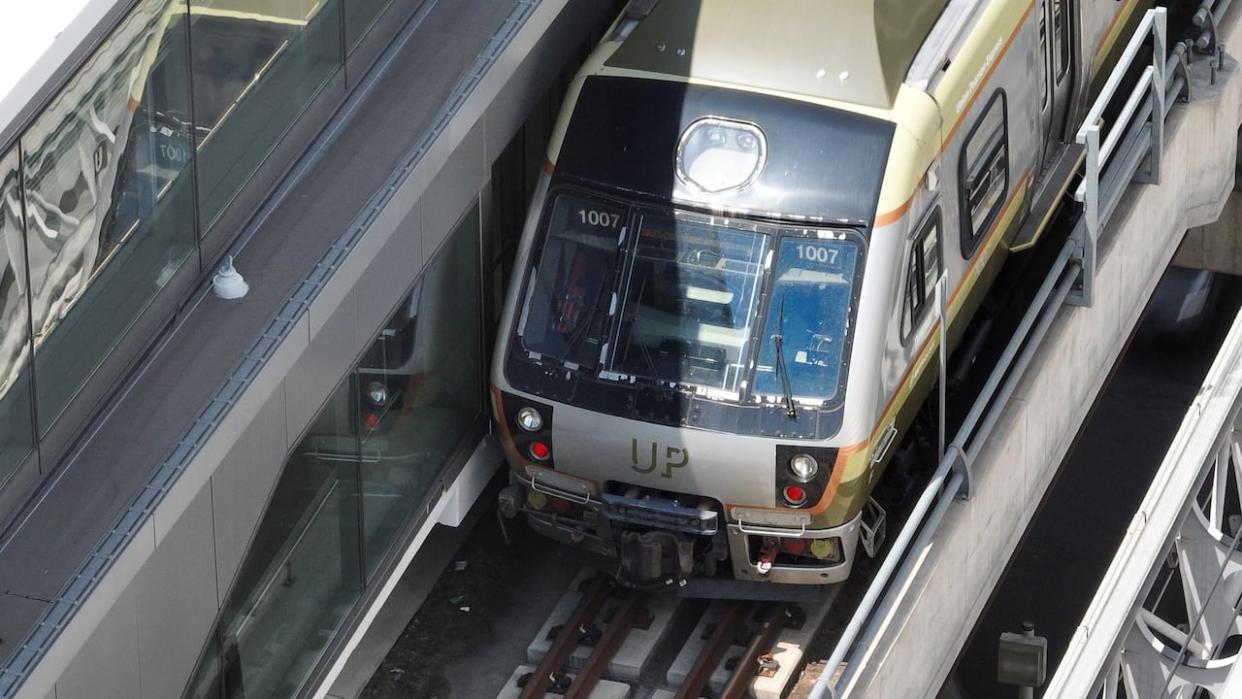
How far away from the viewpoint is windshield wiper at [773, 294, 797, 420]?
1370 cm

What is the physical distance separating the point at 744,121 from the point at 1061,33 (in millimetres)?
3409

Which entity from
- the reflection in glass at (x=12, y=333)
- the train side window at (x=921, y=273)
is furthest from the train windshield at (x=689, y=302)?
the reflection in glass at (x=12, y=333)

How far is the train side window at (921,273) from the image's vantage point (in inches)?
553

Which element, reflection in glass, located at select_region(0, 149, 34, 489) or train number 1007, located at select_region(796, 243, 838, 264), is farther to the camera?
train number 1007, located at select_region(796, 243, 838, 264)

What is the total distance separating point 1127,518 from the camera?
1978 centimetres

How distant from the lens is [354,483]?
43.8 feet

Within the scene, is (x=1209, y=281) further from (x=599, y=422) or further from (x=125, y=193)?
(x=125, y=193)

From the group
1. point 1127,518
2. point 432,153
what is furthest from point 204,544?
point 1127,518

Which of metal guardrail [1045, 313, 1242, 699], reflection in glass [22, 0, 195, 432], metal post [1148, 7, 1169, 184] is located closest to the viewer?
reflection in glass [22, 0, 195, 432]

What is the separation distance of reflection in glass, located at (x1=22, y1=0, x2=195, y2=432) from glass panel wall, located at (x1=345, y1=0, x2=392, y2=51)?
5.61 feet

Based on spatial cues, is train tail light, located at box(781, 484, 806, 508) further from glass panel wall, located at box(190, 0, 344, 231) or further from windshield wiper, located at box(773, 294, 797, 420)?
glass panel wall, located at box(190, 0, 344, 231)

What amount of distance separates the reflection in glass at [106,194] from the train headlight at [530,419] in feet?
9.72

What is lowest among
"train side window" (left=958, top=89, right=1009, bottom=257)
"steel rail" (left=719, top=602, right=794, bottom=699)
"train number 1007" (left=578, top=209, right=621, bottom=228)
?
"steel rail" (left=719, top=602, right=794, bottom=699)

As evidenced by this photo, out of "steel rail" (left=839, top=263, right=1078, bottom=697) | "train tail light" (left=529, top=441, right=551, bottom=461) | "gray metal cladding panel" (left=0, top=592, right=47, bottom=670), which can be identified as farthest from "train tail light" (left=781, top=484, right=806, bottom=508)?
"gray metal cladding panel" (left=0, top=592, right=47, bottom=670)
